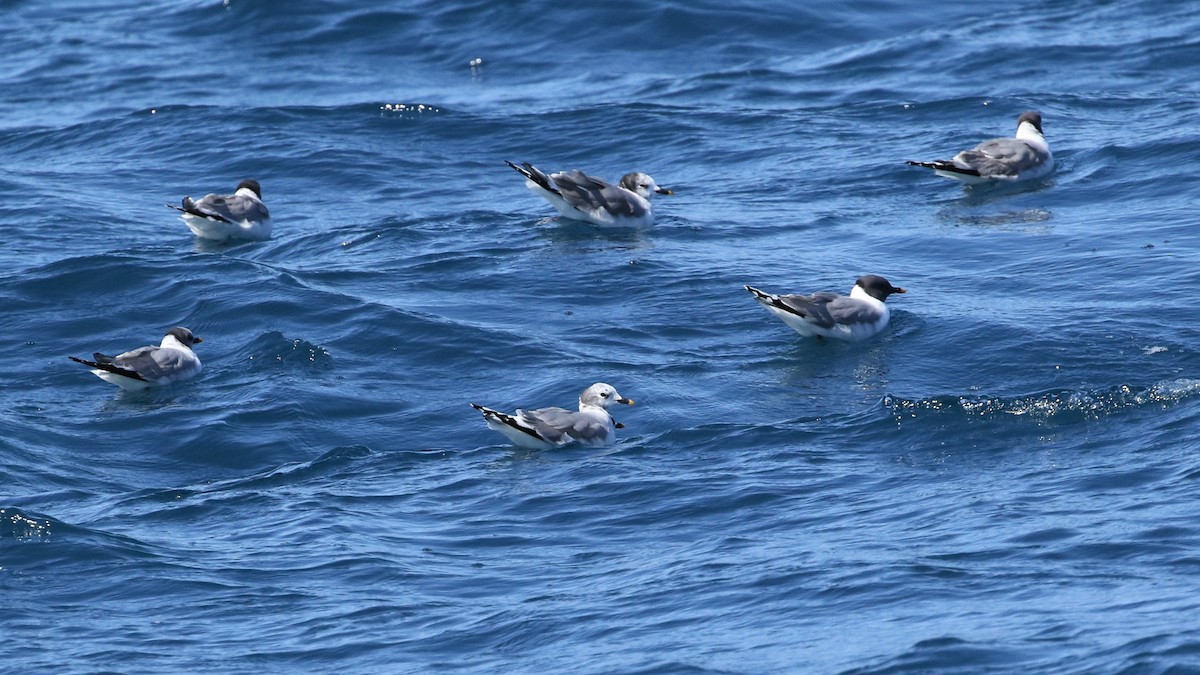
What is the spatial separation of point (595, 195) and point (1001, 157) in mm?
5045

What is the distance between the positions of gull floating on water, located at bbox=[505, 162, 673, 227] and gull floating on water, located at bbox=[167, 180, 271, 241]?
3.20 metres

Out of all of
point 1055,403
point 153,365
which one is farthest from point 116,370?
point 1055,403

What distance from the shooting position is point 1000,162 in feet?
70.6

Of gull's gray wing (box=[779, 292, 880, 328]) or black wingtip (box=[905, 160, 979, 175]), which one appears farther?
black wingtip (box=[905, 160, 979, 175])

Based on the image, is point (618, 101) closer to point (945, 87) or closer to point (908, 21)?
point (945, 87)

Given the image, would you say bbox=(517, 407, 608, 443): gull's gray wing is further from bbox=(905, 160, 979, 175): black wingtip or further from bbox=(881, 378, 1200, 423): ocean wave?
bbox=(905, 160, 979, 175): black wingtip

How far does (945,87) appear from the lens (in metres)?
26.7

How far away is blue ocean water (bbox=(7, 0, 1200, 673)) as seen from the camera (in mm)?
10758

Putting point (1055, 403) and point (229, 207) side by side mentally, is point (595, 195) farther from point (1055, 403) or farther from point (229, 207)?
point (1055, 403)

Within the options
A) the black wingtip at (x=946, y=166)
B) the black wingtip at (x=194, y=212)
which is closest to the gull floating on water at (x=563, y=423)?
the black wingtip at (x=194, y=212)

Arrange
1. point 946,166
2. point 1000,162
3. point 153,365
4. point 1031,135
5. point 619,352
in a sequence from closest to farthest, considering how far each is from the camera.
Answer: point 153,365, point 619,352, point 946,166, point 1000,162, point 1031,135

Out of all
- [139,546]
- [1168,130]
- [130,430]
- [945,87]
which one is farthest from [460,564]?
[945,87]

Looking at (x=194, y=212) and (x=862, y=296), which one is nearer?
(x=862, y=296)

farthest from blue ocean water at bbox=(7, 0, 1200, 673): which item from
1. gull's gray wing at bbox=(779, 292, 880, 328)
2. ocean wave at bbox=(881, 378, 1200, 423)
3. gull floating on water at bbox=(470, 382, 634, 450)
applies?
gull's gray wing at bbox=(779, 292, 880, 328)
